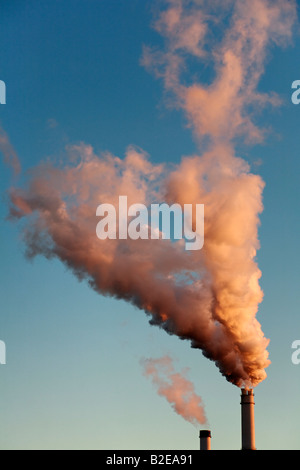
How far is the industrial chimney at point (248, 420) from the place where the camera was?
51.0 m

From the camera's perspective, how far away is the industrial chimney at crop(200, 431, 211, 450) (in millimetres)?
53688

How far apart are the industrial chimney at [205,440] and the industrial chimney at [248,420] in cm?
359

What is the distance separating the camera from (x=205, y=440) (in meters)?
54.0

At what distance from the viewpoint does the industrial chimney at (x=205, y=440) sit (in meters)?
53.7

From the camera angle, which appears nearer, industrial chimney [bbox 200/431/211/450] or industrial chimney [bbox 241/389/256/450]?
industrial chimney [bbox 241/389/256/450]

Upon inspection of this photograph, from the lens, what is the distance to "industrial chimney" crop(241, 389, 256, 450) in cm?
5097

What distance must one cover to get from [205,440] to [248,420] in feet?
13.8

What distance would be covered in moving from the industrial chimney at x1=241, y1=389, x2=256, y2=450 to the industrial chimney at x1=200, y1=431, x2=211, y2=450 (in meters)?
3.59

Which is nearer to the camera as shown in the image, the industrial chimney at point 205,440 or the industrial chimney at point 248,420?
the industrial chimney at point 248,420
